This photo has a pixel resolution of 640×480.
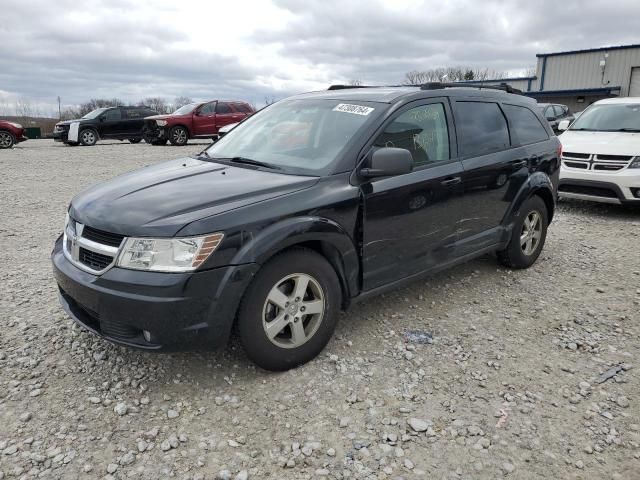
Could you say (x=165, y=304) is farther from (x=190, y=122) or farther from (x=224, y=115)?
(x=224, y=115)

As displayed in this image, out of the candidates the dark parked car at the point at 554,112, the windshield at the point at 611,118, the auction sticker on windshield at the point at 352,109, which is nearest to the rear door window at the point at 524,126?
the auction sticker on windshield at the point at 352,109

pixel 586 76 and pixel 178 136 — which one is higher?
pixel 586 76

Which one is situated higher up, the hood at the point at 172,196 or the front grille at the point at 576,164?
the front grille at the point at 576,164

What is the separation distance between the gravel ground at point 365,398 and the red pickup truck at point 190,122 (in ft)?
48.0

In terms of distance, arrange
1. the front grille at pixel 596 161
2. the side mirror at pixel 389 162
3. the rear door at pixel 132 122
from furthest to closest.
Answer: the rear door at pixel 132 122 → the front grille at pixel 596 161 → the side mirror at pixel 389 162

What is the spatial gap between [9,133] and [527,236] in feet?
60.6

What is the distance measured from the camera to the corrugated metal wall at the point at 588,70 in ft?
97.5

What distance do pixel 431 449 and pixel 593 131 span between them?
7.58 meters

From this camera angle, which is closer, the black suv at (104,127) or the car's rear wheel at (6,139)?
the car's rear wheel at (6,139)

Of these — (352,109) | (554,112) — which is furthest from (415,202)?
(554,112)

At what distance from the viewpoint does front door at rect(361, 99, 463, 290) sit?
11.2 feet

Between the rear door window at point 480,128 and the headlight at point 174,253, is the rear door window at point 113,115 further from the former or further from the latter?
the headlight at point 174,253

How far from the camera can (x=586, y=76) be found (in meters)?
32.0

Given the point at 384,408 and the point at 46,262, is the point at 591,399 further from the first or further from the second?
the point at 46,262
